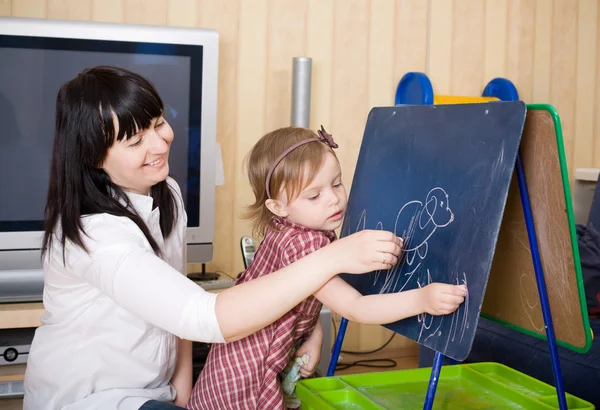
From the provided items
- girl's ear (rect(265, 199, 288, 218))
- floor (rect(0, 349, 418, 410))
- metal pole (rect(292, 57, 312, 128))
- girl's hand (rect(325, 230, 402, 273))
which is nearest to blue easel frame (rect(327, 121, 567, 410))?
girl's hand (rect(325, 230, 402, 273))

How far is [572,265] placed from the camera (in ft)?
4.74

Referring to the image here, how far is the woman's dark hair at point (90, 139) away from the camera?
1497 millimetres

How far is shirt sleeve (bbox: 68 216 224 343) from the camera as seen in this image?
53.9 inches

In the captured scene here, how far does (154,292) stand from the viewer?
137 cm

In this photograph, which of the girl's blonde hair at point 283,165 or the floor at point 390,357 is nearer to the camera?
the girl's blonde hair at point 283,165

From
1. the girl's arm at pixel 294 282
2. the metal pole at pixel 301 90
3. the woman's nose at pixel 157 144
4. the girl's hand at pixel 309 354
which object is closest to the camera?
the girl's arm at pixel 294 282

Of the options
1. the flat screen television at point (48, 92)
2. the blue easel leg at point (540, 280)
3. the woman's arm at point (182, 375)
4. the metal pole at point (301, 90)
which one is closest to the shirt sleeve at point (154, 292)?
the woman's arm at point (182, 375)

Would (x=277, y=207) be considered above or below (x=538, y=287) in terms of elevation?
above

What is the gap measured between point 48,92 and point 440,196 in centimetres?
147

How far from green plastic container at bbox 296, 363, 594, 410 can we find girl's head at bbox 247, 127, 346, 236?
0.35 meters

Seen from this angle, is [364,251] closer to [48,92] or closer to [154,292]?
[154,292]

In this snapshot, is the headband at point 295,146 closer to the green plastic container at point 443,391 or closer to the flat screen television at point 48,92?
the green plastic container at point 443,391

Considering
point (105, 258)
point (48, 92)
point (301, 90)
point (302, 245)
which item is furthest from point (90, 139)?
point (301, 90)

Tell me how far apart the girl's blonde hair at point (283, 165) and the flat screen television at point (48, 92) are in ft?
3.17
